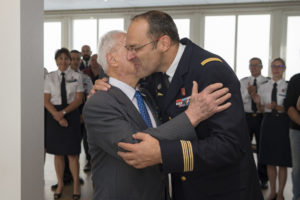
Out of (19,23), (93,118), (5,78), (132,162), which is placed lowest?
(132,162)

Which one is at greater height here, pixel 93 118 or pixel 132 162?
pixel 93 118

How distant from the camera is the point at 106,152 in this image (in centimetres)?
146

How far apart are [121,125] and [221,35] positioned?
9.59 metres

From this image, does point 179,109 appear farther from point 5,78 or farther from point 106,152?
point 5,78

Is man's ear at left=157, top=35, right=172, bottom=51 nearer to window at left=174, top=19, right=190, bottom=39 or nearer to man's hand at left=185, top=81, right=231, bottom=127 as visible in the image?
man's hand at left=185, top=81, right=231, bottom=127

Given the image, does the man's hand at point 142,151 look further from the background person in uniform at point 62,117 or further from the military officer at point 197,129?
the background person in uniform at point 62,117

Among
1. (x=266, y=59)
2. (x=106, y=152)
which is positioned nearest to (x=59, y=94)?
(x=106, y=152)

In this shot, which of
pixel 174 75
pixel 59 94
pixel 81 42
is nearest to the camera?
pixel 174 75

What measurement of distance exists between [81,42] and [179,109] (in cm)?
1051

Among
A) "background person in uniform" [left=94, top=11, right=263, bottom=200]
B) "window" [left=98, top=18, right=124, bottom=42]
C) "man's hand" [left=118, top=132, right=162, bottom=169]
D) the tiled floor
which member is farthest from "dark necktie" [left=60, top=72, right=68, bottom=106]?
"window" [left=98, top=18, right=124, bottom=42]

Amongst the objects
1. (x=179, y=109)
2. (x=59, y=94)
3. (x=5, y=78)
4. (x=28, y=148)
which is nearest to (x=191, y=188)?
(x=179, y=109)

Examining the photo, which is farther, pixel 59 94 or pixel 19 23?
pixel 59 94

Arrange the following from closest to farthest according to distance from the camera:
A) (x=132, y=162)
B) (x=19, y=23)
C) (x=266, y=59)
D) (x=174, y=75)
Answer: (x=132, y=162) → (x=174, y=75) → (x=19, y=23) → (x=266, y=59)

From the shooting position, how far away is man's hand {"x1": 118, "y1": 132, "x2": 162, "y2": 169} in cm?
126
